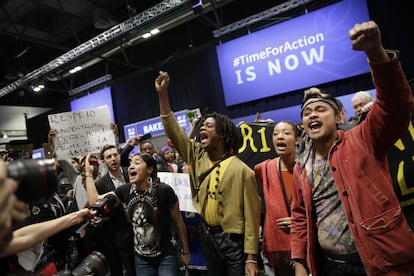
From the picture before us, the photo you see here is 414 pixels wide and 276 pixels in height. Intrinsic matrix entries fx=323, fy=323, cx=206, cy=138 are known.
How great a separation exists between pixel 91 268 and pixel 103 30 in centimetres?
884

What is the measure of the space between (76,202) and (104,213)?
0.81 m

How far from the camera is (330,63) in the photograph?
6.27 meters

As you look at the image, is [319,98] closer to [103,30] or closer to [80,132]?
[80,132]

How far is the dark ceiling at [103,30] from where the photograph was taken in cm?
749

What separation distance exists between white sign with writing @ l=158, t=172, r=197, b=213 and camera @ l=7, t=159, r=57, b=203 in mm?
2767

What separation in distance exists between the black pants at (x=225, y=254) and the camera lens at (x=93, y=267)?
0.66 meters

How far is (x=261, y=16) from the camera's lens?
6.88 metres

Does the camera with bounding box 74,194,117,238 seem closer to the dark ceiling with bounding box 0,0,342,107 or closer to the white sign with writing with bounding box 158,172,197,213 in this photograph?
the white sign with writing with bounding box 158,172,197,213

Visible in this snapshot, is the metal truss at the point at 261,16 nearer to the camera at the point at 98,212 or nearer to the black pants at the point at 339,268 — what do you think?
the camera at the point at 98,212

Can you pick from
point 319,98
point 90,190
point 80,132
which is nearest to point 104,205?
point 90,190

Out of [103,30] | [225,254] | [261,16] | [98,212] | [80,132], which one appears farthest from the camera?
[103,30]

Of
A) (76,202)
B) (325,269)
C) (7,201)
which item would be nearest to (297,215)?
(325,269)

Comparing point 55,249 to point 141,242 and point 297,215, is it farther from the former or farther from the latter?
point 297,215

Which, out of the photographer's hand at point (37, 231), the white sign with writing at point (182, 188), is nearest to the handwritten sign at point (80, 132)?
the white sign with writing at point (182, 188)
